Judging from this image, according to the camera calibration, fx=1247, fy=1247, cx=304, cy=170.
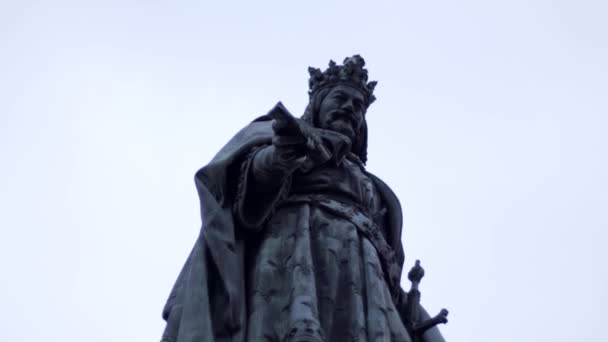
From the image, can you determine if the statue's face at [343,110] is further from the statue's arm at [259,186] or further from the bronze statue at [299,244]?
the statue's arm at [259,186]

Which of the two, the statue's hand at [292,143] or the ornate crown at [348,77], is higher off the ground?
the ornate crown at [348,77]

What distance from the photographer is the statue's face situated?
43.3ft

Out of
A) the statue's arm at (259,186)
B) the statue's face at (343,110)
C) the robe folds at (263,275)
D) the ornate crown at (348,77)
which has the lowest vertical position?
the robe folds at (263,275)

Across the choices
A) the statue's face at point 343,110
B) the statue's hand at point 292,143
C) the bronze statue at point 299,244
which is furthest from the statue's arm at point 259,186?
the statue's face at point 343,110

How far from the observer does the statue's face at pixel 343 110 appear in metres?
13.2

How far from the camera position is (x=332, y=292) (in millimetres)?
11492

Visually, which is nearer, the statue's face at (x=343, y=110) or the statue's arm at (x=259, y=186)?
the statue's arm at (x=259, y=186)

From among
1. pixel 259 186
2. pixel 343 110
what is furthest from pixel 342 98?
pixel 259 186

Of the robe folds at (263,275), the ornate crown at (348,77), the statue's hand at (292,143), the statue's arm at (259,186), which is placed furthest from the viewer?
the ornate crown at (348,77)

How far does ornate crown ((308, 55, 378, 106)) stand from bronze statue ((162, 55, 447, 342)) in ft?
0.06

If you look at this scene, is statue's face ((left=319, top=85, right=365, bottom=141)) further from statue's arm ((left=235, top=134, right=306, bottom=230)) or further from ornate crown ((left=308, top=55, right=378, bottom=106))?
statue's arm ((left=235, top=134, right=306, bottom=230))

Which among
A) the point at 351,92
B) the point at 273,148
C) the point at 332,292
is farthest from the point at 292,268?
the point at 351,92

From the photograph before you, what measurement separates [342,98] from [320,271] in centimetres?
241

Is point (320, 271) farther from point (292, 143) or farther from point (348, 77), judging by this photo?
point (348, 77)
